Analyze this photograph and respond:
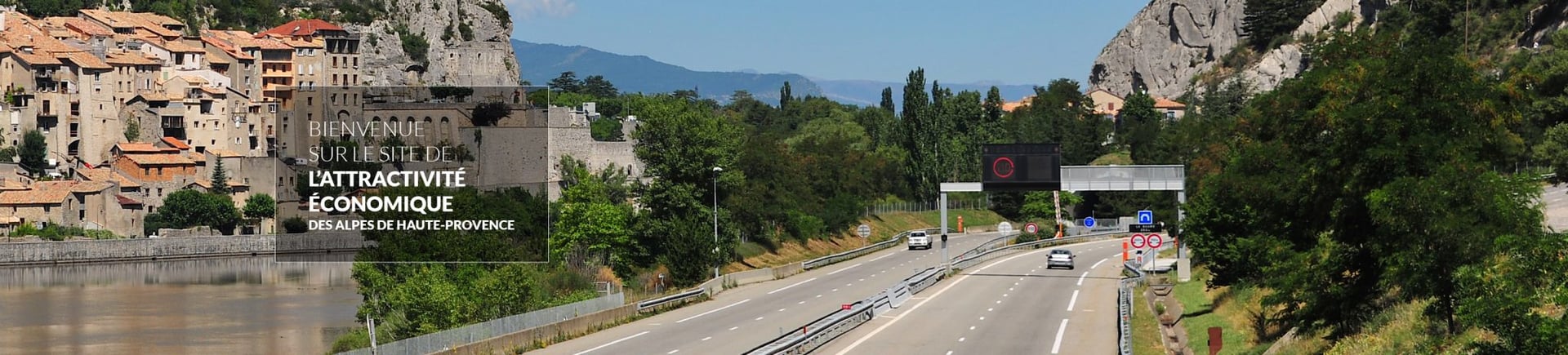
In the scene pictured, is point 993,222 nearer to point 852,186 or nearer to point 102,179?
point 852,186

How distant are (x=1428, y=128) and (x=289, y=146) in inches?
6303

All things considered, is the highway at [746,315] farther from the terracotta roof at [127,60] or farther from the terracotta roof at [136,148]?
the terracotta roof at [127,60]

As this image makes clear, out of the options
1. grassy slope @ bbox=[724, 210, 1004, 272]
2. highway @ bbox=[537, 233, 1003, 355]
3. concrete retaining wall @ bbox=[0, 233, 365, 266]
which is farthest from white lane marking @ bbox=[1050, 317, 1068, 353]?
concrete retaining wall @ bbox=[0, 233, 365, 266]

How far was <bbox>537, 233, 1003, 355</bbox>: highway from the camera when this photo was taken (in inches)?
Result: 1743

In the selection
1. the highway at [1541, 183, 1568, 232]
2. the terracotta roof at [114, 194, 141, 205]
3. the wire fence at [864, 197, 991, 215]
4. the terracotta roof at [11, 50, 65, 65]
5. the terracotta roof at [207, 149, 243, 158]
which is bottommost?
Answer: the wire fence at [864, 197, 991, 215]

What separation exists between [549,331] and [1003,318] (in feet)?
48.1

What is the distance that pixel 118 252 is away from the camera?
140m

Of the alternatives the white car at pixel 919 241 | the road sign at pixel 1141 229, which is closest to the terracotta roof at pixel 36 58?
the white car at pixel 919 241

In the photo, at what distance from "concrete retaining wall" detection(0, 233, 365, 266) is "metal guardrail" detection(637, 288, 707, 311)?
74320 millimetres

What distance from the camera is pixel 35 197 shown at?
473ft

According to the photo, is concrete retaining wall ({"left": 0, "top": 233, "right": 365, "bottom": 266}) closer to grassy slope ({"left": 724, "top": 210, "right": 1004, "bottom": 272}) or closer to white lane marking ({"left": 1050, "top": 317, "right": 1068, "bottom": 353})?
grassy slope ({"left": 724, "top": 210, "right": 1004, "bottom": 272})

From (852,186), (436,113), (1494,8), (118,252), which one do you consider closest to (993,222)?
(852,186)

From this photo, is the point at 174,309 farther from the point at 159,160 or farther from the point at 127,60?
the point at 127,60

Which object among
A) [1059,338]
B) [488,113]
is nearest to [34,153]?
[488,113]
